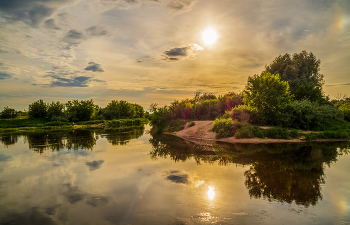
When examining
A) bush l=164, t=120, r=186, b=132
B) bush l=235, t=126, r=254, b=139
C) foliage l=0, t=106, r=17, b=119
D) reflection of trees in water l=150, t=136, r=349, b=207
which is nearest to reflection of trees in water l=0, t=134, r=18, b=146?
reflection of trees in water l=150, t=136, r=349, b=207

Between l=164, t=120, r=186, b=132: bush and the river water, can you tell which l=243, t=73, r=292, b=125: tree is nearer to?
the river water

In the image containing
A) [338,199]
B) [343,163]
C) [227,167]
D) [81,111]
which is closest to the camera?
[338,199]

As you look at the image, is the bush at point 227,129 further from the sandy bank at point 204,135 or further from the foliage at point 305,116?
the foliage at point 305,116

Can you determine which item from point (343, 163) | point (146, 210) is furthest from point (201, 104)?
point (146, 210)

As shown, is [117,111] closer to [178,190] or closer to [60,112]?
[60,112]

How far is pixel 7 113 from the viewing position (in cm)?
7150

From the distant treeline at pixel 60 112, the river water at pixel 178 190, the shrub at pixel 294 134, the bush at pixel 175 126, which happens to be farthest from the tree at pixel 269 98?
the distant treeline at pixel 60 112

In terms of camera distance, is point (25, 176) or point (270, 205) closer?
point (270, 205)

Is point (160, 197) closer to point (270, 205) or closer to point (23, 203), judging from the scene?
point (270, 205)

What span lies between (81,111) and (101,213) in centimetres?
7630

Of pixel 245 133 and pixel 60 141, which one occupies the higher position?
pixel 245 133

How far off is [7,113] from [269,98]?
80.5 meters

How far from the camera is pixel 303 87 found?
3825cm

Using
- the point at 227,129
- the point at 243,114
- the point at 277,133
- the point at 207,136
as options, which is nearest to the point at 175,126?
the point at 207,136
